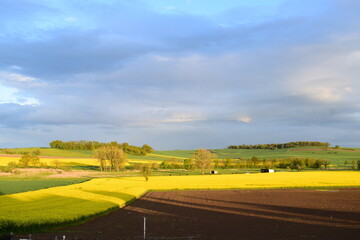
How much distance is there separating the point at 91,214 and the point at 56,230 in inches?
194

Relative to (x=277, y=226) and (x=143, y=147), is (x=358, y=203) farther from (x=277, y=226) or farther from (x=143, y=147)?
(x=143, y=147)

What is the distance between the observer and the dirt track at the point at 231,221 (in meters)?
20.9

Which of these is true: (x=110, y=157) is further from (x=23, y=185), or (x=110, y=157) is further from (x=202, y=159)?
(x=23, y=185)

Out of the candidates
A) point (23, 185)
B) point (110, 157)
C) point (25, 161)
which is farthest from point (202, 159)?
point (23, 185)

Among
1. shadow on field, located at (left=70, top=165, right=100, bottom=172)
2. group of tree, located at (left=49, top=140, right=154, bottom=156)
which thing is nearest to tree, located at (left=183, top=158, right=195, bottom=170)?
shadow on field, located at (left=70, top=165, right=100, bottom=172)

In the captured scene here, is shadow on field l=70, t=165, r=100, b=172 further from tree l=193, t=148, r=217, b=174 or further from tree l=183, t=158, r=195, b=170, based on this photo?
tree l=193, t=148, r=217, b=174

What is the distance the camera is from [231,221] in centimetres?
2581

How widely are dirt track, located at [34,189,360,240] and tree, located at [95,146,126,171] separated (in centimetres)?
8157

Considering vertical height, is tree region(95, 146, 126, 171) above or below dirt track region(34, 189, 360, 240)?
above

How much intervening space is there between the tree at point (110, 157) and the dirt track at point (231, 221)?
81.6 metres

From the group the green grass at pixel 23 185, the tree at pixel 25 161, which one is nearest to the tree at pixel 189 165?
the tree at pixel 25 161

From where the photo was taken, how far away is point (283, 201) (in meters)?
38.2

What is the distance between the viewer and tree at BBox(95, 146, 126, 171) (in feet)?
379

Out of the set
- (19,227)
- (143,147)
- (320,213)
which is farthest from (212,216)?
(143,147)
